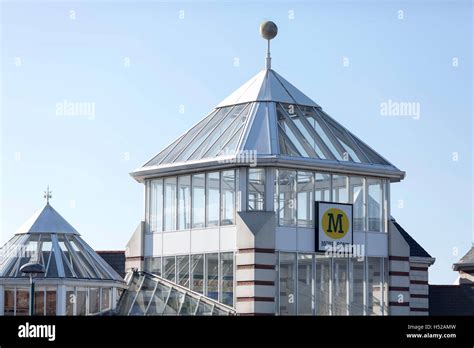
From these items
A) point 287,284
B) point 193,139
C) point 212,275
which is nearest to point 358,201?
point 287,284

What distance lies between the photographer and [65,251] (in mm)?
47688

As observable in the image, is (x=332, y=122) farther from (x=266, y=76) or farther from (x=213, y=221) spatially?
(x=213, y=221)

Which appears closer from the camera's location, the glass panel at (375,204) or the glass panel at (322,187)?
the glass panel at (322,187)

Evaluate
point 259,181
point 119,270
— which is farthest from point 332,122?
point 119,270

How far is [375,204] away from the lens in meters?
49.9

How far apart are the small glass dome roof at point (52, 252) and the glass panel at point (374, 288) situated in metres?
10.7

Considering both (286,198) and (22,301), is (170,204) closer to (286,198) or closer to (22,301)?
(286,198)

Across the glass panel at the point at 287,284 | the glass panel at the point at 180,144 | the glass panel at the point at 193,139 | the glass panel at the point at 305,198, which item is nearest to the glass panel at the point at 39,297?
the glass panel at the point at 180,144

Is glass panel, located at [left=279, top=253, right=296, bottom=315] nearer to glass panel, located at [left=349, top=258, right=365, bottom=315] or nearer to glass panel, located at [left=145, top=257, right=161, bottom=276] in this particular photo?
glass panel, located at [left=349, top=258, right=365, bottom=315]

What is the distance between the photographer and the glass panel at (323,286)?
1871 inches

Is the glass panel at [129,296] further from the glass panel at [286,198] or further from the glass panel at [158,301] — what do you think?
the glass panel at [286,198]

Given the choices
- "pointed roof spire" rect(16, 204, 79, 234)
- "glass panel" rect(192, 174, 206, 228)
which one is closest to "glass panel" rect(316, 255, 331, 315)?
"glass panel" rect(192, 174, 206, 228)
